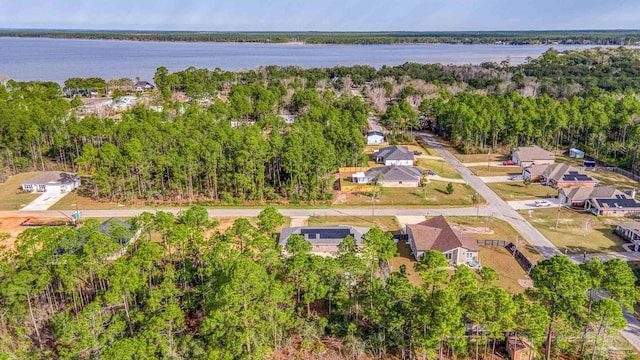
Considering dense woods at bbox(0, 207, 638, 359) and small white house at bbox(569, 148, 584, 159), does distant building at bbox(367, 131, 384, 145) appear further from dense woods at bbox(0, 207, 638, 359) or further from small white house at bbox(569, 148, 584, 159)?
dense woods at bbox(0, 207, 638, 359)

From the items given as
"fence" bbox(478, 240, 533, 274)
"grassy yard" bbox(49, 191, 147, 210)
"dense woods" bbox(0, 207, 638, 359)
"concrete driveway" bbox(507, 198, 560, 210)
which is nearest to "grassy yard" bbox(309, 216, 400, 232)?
"fence" bbox(478, 240, 533, 274)

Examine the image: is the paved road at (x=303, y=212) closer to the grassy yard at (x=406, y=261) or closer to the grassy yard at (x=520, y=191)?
the grassy yard at (x=520, y=191)

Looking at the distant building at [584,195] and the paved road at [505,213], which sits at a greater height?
the distant building at [584,195]

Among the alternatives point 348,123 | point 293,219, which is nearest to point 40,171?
point 293,219

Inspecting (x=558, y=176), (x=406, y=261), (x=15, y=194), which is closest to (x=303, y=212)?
(x=406, y=261)

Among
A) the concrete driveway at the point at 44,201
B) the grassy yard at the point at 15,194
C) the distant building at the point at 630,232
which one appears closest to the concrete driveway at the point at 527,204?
the distant building at the point at 630,232
